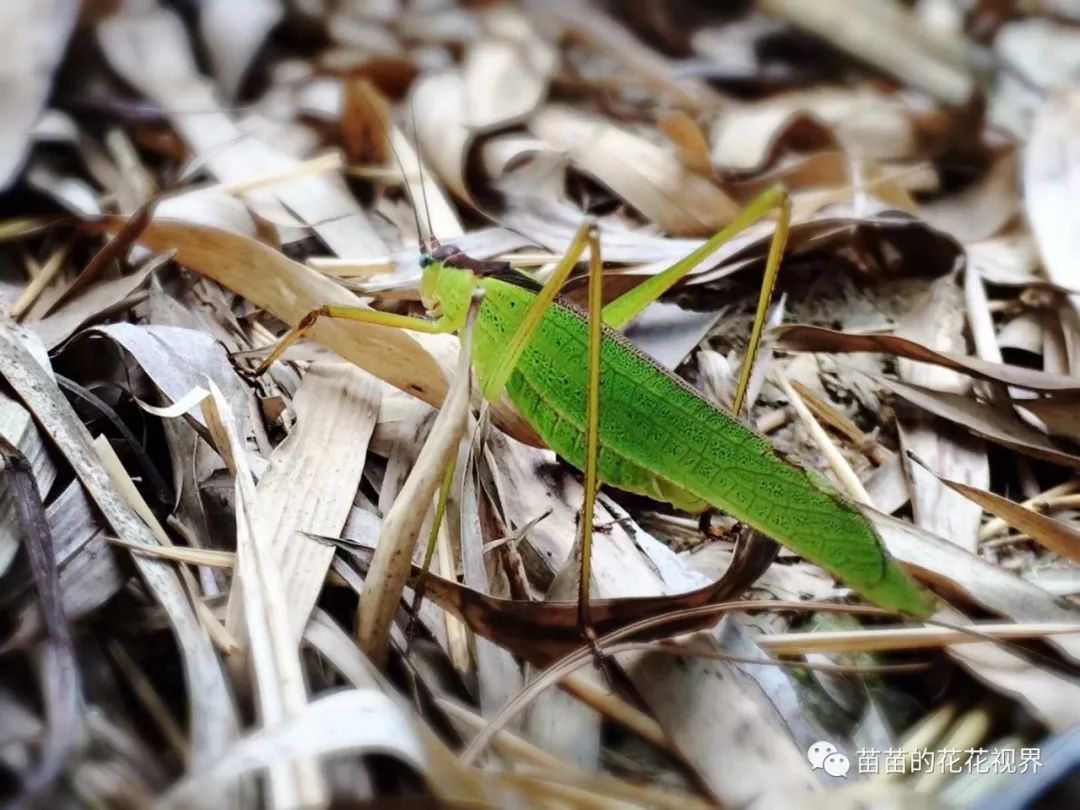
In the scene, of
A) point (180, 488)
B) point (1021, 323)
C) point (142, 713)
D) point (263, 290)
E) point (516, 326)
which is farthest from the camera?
point (1021, 323)

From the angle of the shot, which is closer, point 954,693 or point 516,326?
point 954,693

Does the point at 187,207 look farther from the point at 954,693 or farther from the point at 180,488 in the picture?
the point at 954,693

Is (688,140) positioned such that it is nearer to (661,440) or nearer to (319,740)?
(661,440)

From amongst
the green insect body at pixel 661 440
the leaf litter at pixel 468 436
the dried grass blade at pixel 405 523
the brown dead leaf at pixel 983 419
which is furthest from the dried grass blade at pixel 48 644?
the brown dead leaf at pixel 983 419

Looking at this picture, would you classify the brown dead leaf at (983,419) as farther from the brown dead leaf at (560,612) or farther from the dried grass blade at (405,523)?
the dried grass blade at (405,523)

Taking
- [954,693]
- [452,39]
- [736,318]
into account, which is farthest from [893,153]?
[954,693]

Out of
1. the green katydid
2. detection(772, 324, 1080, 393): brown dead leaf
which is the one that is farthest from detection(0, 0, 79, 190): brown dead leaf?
detection(772, 324, 1080, 393): brown dead leaf

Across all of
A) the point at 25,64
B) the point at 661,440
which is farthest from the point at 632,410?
the point at 25,64
